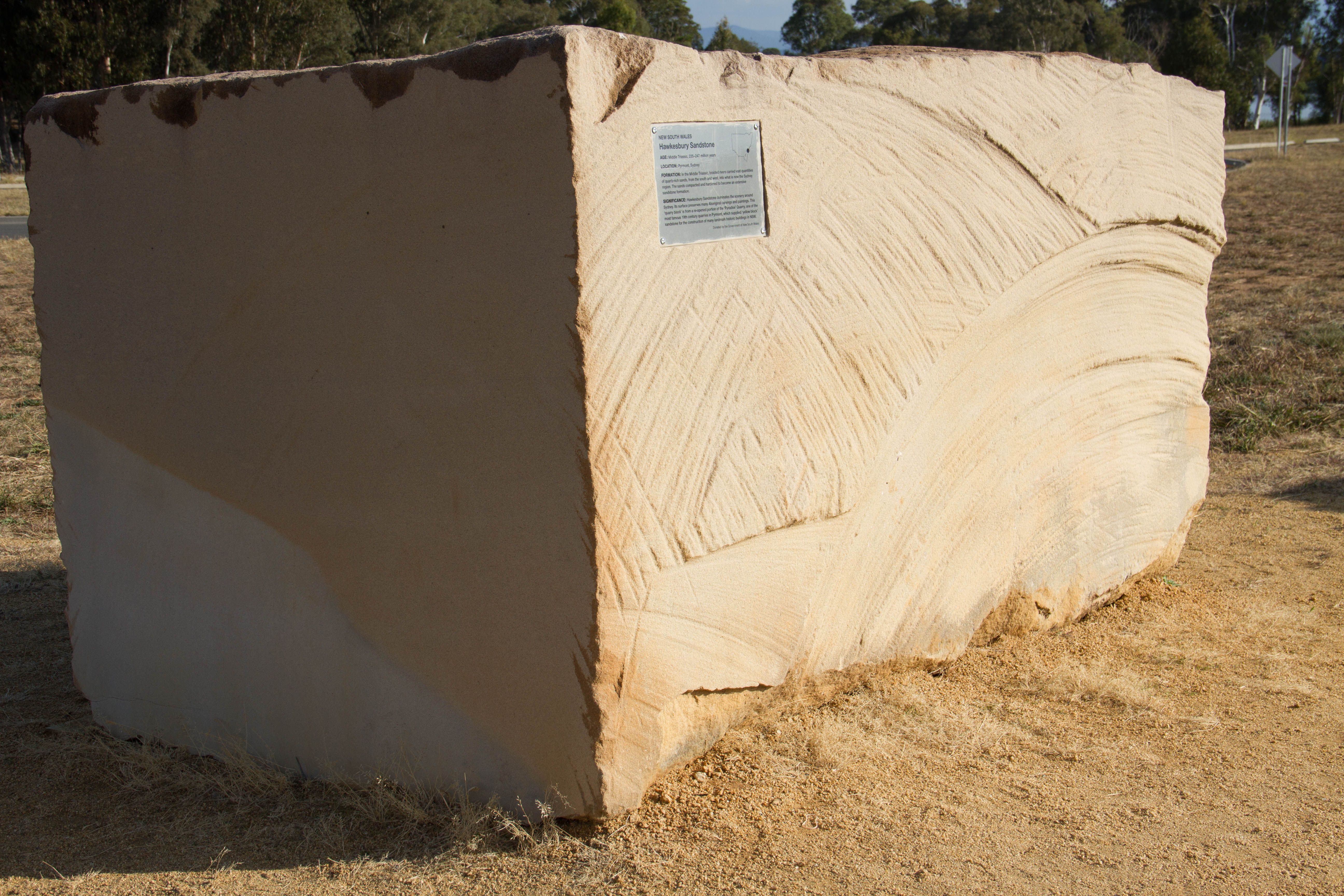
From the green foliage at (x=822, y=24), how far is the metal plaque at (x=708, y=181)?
208 feet

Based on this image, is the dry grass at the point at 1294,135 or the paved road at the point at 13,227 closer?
the paved road at the point at 13,227

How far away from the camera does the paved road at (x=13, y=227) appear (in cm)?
1361

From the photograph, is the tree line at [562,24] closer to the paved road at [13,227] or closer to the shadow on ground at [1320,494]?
the paved road at [13,227]

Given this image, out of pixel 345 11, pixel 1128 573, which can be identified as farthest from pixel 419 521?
pixel 345 11

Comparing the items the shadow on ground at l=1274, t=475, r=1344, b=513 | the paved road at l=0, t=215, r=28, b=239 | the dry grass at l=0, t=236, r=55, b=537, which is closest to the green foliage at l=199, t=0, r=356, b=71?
the paved road at l=0, t=215, r=28, b=239

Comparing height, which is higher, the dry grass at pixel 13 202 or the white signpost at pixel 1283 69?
the white signpost at pixel 1283 69

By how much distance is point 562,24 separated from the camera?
36.5ft

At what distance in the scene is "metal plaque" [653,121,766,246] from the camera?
2416 mm

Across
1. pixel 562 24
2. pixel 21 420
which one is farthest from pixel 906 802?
pixel 562 24

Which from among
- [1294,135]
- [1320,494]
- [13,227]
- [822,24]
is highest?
[822,24]

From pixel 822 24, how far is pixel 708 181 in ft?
217

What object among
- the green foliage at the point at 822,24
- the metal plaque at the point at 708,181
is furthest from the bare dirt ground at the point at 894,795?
the green foliage at the point at 822,24

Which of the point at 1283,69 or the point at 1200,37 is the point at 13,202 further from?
the point at 1200,37

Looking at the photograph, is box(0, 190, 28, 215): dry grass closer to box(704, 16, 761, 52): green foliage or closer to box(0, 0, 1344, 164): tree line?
box(0, 0, 1344, 164): tree line
